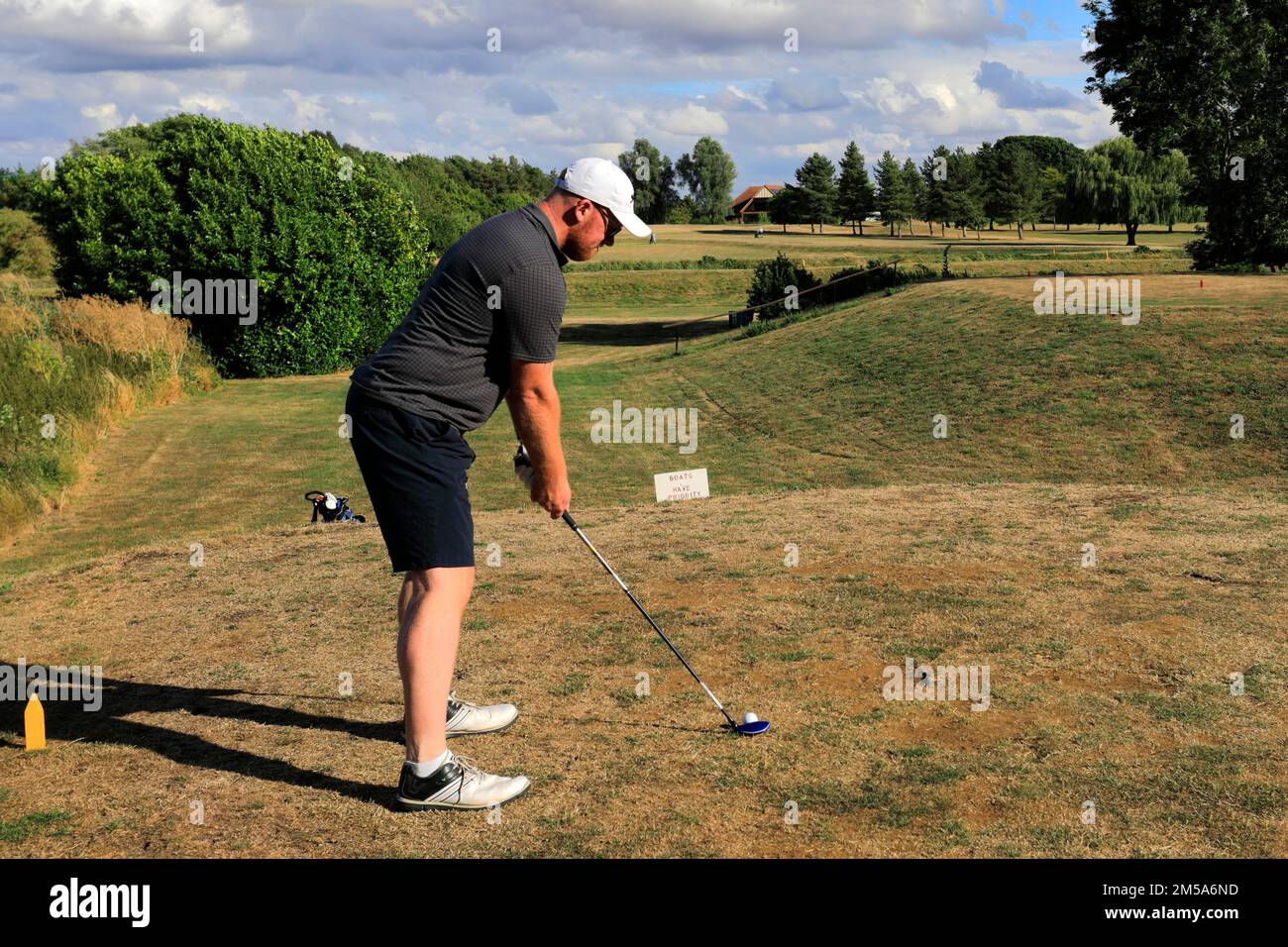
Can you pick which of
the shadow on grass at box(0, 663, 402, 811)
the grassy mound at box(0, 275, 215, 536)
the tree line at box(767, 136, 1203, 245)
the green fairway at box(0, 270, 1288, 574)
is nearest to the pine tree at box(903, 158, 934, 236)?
the tree line at box(767, 136, 1203, 245)

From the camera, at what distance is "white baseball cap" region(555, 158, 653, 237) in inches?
190

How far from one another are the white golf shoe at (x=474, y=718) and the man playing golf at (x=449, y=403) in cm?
77

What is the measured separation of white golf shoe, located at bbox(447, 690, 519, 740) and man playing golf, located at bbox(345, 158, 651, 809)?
0.77 meters

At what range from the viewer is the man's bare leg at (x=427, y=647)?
4715mm

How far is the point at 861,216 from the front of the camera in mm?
115125

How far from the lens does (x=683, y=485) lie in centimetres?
975

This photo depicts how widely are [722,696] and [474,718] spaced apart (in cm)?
137

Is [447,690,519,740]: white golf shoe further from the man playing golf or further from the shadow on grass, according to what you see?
the man playing golf

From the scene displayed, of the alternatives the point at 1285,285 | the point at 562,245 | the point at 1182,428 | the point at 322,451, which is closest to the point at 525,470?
the point at 562,245

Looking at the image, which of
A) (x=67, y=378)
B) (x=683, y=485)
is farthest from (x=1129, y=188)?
(x=683, y=485)

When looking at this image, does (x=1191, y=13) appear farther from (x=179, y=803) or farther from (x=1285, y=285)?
(x=179, y=803)

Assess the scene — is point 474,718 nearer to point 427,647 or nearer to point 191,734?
point 427,647

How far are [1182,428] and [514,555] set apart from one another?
15.2m

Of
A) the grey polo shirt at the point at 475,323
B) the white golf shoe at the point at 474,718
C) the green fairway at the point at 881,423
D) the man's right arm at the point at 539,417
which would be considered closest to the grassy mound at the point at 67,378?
the green fairway at the point at 881,423
